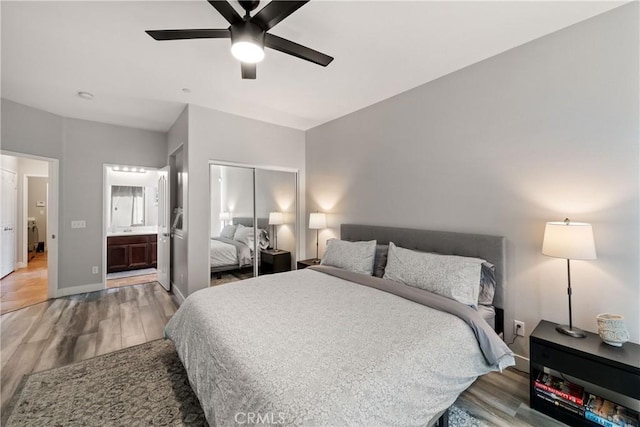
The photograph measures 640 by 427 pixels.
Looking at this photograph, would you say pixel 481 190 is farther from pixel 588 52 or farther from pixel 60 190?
pixel 60 190

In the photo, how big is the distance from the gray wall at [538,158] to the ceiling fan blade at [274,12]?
199 cm

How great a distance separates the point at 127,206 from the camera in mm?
6008

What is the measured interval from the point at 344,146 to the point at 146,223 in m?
5.12

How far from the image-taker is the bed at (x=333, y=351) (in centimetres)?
115

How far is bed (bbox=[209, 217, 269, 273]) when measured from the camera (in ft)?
12.4

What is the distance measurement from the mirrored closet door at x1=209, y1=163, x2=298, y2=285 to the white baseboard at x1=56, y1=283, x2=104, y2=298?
2287mm

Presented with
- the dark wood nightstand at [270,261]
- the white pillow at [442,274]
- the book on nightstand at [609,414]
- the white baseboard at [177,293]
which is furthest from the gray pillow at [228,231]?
the book on nightstand at [609,414]

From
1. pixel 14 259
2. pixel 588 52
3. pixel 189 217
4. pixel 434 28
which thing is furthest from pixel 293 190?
pixel 14 259

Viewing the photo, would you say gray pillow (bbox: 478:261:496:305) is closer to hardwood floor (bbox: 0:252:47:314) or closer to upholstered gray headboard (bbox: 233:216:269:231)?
upholstered gray headboard (bbox: 233:216:269:231)

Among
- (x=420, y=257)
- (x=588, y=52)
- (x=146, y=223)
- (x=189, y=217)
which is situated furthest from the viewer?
(x=146, y=223)

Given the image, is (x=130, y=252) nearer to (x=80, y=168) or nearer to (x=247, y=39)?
(x=80, y=168)

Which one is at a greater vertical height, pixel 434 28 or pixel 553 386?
pixel 434 28

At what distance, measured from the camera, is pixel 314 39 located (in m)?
2.22

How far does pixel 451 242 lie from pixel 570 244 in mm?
939
